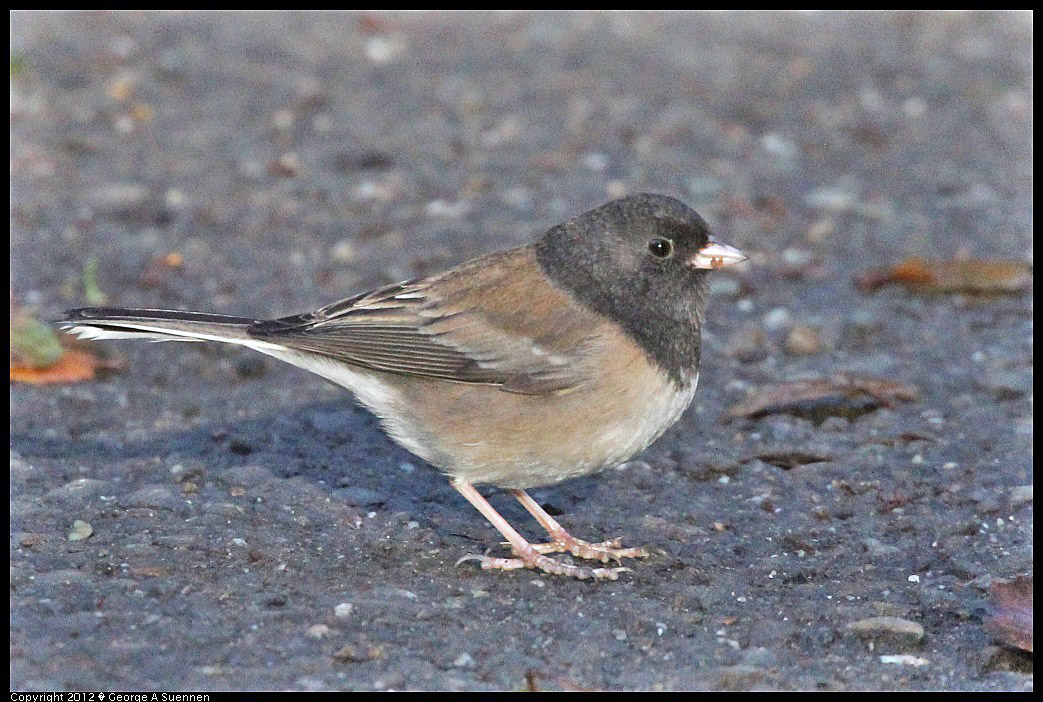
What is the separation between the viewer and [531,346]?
3654 millimetres

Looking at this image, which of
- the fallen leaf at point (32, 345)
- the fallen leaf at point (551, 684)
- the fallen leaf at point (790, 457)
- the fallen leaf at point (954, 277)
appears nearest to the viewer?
the fallen leaf at point (551, 684)

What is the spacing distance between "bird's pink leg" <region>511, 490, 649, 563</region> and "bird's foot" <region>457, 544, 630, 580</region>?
0.06 metres

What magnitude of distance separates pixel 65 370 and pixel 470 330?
1918 millimetres

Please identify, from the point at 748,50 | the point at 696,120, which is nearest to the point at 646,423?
the point at 696,120

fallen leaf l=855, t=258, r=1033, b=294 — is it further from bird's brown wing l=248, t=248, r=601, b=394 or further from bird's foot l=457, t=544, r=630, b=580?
bird's foot l=457, t=544, r=630, b=580

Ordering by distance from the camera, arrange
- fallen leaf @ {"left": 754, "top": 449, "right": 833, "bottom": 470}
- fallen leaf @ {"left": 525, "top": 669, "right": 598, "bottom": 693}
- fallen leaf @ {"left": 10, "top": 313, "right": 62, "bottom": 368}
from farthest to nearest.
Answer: fallen leaf @ {"left": 10, "top": 313, "right": 62, "bottom": 368}
fallen leaf @ {"left": 754, "top": 449, "right": 833, "bottom": 470}
fallen leaf @ {"left": 525, "top": 669, "right": 598, "bottom": 693}

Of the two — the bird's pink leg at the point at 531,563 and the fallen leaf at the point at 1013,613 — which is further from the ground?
the bird's pink leg at the point at 531,563

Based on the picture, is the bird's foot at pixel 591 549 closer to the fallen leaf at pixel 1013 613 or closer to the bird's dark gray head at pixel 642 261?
the bird's dark gray head at pixel 642 261

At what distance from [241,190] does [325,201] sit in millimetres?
459

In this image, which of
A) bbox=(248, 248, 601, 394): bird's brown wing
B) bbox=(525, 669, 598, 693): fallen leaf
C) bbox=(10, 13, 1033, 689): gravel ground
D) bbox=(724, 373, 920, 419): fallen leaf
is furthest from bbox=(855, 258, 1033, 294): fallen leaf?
bbox=(525, 669, 598, 693): fallen leaf

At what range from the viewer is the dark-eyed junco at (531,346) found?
139 inches

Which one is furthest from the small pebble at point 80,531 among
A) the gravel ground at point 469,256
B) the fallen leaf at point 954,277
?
the fallen leaf at point 954,277

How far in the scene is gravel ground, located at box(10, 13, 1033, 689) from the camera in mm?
3117

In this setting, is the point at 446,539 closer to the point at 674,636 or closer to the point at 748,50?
the point at 674,636
